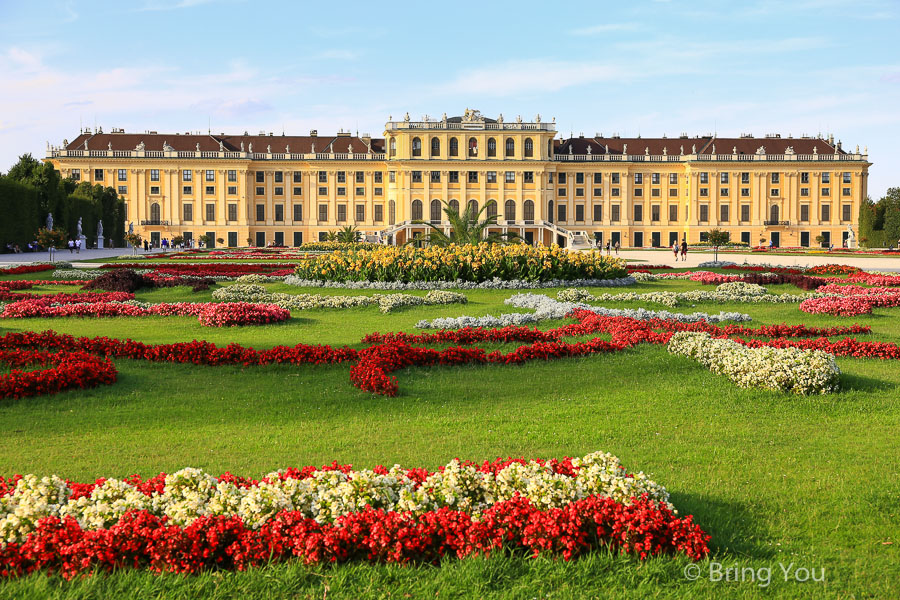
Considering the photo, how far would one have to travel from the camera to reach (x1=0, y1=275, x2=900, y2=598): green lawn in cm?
374

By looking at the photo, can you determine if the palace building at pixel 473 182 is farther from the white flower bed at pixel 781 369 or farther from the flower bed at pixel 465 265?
the white flower bed at pixel 781 369

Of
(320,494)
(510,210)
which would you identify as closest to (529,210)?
(510,210)

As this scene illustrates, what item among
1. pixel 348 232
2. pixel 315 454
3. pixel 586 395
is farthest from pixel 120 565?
pixel 348 232

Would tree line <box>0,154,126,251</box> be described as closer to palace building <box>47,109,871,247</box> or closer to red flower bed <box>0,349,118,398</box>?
palace building <box>47,109,871,247</box>

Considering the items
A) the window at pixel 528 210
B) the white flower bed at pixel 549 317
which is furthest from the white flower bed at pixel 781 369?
the window at pixel 528 210

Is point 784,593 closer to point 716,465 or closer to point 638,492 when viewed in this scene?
point 638,492

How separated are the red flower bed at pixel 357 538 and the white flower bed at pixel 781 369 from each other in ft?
13.2

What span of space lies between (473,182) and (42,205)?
1726 inches

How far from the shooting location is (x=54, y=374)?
759 centimetres

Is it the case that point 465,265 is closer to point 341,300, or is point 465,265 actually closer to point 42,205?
point 341,300

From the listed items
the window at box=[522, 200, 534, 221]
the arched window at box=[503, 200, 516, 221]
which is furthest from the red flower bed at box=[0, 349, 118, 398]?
the window at box=[522, 200, 534, 221]

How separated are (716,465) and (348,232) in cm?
4267

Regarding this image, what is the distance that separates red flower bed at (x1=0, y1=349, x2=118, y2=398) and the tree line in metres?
36.7

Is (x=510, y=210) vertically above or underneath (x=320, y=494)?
above
